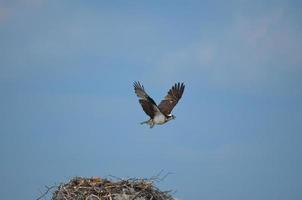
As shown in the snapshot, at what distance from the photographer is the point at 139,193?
13289mm

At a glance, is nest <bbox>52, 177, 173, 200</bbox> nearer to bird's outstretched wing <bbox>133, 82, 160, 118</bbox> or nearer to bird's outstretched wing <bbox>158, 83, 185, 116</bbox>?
bird's outstretched wing <bbox>133, 82, 160, 118</bbox>

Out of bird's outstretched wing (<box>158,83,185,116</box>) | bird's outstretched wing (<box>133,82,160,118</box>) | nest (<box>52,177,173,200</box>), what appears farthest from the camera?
bird's outstretched wing (<box>158,83,185,116</box>)

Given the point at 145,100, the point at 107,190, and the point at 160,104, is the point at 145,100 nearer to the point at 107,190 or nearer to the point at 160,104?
the point at 160,104

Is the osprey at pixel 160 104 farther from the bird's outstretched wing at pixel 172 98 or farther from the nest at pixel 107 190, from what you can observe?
the nest at pixel 107 190

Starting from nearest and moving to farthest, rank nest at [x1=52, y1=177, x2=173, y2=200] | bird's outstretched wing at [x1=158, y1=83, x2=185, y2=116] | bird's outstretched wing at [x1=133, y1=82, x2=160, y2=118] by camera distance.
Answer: nest at [x1=52, y1=177, x2=173, y2=200], bird's outstretched wing at [x1=133, y1=82, x2=160, y2=118], bird's outstretched wing at [x1=158, y1=83, x2=185, y2=116]

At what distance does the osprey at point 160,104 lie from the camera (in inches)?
742

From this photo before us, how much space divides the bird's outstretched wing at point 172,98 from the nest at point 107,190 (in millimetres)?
8301

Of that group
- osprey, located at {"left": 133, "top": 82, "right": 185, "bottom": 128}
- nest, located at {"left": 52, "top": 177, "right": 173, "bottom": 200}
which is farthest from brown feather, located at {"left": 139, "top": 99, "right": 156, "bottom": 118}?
nest, located at {"left": 52, "top": 177, "right": 173, "bottom": 200}

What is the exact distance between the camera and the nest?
43.0 ft

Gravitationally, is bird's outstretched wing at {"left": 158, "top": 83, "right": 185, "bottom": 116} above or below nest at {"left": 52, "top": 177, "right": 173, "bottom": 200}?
above

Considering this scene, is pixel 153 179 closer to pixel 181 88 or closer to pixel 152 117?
pixel 152 117

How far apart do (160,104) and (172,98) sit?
28.9 inches

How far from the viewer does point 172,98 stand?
23047 mm

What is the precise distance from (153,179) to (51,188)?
2.27 m
